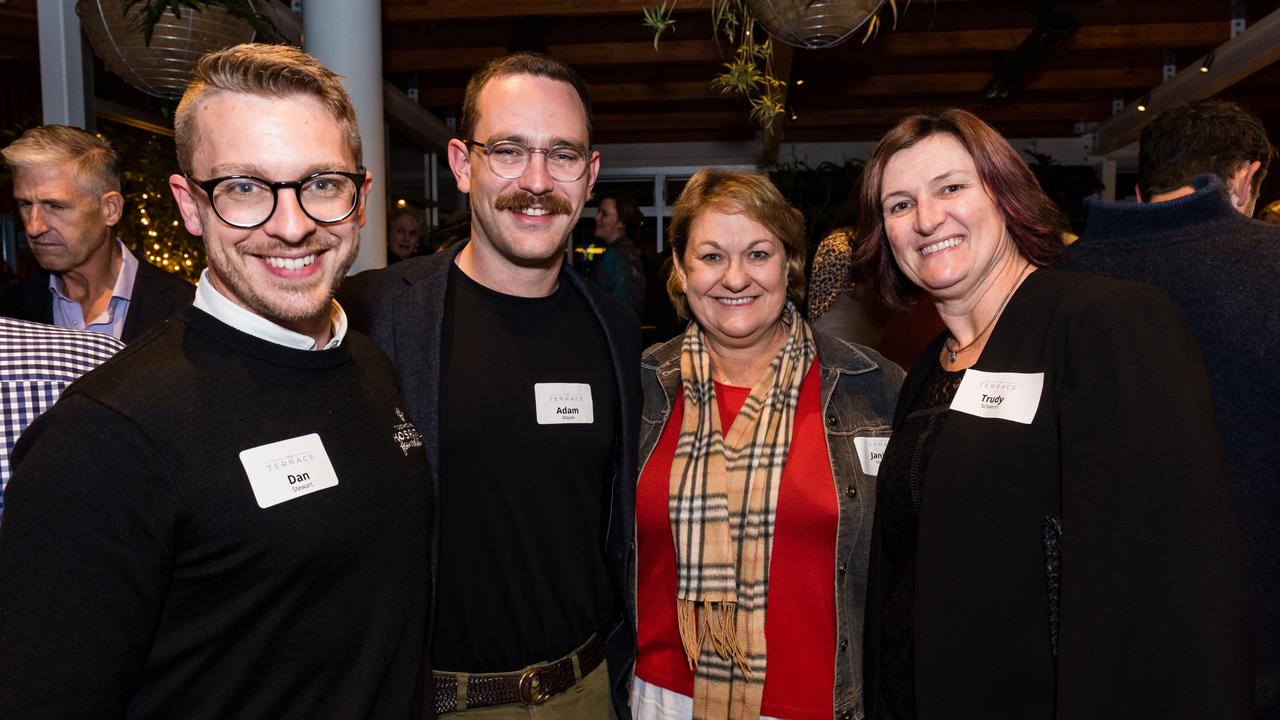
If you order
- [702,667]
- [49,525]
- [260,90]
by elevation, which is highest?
[260,90]

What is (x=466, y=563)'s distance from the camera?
1654 mm

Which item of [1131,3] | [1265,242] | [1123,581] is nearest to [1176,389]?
[1123,581]

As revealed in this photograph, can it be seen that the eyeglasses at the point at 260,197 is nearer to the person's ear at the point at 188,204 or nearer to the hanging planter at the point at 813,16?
the person's ear at the point at 188,204

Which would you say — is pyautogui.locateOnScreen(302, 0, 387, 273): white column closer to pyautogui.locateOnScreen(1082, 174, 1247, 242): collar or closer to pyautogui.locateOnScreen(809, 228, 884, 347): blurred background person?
pyautogui.locateOnScreen(809, 228, 884, 347): blurred background person

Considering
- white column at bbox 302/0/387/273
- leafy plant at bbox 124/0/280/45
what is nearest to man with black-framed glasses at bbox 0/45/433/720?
leafy plant at bbox 124/0/280/45

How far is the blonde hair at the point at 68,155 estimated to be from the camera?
2.68m

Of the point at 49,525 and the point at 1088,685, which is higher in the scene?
the point at 49,525

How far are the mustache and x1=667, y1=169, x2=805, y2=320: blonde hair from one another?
53 centimetres

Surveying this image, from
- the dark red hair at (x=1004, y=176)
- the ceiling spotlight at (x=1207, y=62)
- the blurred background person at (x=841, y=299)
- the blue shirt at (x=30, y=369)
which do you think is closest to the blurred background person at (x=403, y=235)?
the blurred background person at (x=841, y=299)

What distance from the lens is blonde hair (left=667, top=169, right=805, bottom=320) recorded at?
213 centimetres

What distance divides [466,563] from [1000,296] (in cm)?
122

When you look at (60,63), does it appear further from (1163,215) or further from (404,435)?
(1163,215)

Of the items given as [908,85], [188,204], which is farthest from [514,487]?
[908,85]

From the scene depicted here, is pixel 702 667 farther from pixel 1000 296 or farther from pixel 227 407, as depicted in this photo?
pixel 227 407
